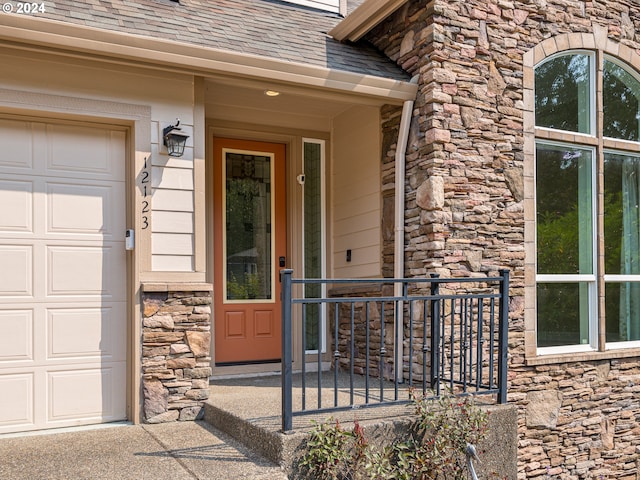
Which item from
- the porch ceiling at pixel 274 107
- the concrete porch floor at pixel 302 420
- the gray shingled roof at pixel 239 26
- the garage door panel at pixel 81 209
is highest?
the gray shingled roof at pixel 239 26

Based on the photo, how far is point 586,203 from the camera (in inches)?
222

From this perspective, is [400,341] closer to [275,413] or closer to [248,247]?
[275,413]

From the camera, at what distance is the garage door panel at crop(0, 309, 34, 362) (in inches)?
154

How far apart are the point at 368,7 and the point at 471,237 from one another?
88.5 inches

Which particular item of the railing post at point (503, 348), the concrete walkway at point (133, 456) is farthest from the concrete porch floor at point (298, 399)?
the railing post at point (503, 348)

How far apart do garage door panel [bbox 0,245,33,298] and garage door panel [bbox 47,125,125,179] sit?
575mm

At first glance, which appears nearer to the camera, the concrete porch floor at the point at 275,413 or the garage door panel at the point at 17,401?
the concrete porch floor at the point at 275,413

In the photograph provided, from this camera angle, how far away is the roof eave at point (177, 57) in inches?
148

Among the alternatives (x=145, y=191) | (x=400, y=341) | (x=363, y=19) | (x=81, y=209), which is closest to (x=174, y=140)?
(x=145, y=191)

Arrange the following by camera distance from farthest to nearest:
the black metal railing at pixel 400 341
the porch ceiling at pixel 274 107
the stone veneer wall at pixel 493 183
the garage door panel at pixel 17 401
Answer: the porch ceiling at pixel 274 107, the stone veneer wall at pixel 493 183, the garage door panel at pixel 17 401, the black metal railing at pixel 400 341

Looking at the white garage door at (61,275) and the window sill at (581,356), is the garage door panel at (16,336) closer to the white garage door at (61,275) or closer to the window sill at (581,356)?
the white garage door at (61,275)

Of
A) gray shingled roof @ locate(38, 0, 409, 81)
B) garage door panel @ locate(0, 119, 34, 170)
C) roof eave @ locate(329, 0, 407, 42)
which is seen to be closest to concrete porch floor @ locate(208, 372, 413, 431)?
garage door panel @ locate(0, 119, 34, 170)

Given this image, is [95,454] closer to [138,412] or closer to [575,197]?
[138,412]

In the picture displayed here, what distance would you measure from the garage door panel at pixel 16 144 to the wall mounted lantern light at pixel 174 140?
2.92 ft
